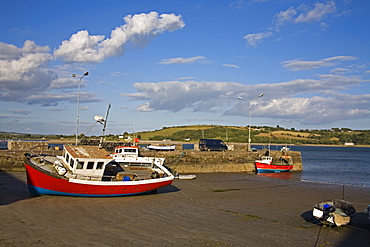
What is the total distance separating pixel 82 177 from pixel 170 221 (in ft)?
20.4

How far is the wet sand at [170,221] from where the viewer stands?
36.5 feet

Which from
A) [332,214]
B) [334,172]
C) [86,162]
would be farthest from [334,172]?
[86,162]

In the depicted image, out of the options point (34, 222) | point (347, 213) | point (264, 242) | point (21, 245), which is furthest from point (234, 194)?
point (21, 245)

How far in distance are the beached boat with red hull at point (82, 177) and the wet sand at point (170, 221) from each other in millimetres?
465

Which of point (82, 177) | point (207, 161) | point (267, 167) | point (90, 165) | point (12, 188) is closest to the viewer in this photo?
Answer: point (82, 177)

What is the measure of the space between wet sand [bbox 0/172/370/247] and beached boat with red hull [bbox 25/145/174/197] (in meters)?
0.46

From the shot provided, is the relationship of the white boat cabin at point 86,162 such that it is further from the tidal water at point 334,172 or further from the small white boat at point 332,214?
the tidal water at point 334,172

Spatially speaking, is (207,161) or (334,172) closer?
(207,161)

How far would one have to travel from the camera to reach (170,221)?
13.8 meters

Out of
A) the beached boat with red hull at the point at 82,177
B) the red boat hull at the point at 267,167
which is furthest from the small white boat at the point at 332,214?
the red boat hull at the point at 267,167

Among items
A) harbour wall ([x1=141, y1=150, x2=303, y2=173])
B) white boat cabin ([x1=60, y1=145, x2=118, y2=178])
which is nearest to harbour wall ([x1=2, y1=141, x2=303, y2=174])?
harbour wall ([x1=141, y1=150, x2=303, y2=173])

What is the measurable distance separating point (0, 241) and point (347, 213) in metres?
12.7

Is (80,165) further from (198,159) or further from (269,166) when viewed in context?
(269,166)

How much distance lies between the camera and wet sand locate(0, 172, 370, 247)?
11125 mm
